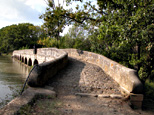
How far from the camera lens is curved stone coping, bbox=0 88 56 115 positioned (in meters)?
2.66

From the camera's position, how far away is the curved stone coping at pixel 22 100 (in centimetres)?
266

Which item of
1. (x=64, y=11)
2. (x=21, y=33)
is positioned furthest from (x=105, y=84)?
(x=21, y=33)

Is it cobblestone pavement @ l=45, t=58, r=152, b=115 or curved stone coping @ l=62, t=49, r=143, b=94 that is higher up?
curved stone coping @ l=62, t=49, r=143, b=94

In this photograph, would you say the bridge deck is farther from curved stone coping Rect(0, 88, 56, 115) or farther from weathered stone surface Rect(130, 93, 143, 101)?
curved stone coping Rect(0, 88, 56, 115)

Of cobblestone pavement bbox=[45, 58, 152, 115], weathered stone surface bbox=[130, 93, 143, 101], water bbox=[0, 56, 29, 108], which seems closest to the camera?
cobblestone pavement bbox=[45, 58, 152, 115]

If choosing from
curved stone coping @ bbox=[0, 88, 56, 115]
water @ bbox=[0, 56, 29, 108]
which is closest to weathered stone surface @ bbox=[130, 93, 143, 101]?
curved stone coping @ bbox=[0, 88, 56, 115]

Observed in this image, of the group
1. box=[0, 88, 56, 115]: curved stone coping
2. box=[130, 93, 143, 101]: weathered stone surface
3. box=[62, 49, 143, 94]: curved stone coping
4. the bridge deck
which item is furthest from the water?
box=[130, 93, 143, 101]: weathered stone surface

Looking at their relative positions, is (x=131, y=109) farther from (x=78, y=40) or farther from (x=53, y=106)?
(x=78, y=40)

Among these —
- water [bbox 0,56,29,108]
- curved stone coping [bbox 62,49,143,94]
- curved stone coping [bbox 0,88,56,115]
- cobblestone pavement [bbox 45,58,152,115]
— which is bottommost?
water [bbox 0,56,29,108]

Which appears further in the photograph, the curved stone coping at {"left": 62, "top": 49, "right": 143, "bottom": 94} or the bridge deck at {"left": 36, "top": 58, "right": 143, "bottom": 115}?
the curved stone coping at {"left": 62, "top": 49, "right": 143, "bottom": 94}

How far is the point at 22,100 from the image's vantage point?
3180 mm

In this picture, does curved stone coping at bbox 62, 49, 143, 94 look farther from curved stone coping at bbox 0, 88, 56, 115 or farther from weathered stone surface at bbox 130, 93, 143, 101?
curved stone coping at bbox 0, 88, 56, 115

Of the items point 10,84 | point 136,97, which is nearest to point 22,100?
point 136,97

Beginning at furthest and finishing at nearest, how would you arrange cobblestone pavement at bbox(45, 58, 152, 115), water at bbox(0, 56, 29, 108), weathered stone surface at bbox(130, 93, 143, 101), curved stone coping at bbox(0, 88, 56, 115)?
1. water at bbox(0, 56, 29, 108)
2. weathered stone surface at bbox(130, 93, 143, 101)
3. cobblestone pavement at bbox(45, 58, 152, 115)
4. curved stone coping at bbox(0, 88, 56, 115)
